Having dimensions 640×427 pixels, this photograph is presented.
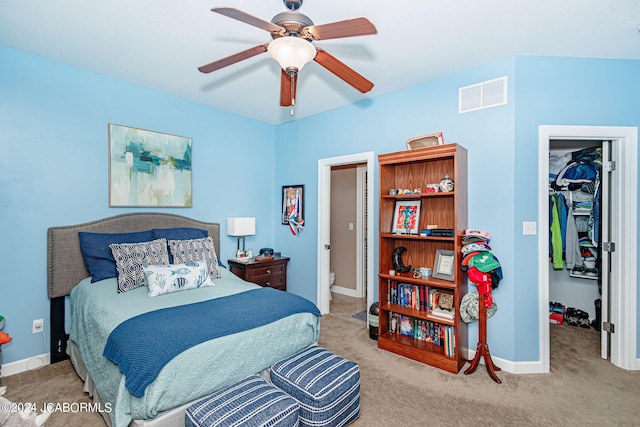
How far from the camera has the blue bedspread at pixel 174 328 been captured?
5.29ft

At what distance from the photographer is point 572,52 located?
102 inches

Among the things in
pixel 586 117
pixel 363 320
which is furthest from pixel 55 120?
pixel 586 117

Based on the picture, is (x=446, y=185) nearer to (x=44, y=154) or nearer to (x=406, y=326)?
(x=406, y=326)

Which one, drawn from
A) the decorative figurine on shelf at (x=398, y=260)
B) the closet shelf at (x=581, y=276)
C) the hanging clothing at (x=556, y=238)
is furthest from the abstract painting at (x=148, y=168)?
the closet shelf at (x=581, y=276)

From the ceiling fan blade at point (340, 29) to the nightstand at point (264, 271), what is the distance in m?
2.80

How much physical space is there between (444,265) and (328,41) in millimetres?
2235

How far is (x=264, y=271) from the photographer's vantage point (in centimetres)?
398

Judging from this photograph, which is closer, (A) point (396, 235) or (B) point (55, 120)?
(B) point (55, 120)

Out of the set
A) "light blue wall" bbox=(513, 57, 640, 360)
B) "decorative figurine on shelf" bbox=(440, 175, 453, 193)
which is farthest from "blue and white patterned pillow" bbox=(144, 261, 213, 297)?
"light blue wall" bbox=(513, 57, 640, 360)

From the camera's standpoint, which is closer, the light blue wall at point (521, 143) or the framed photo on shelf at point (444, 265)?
the light blue wall at point (521, 143)

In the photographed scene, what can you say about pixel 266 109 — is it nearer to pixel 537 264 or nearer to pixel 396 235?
pixel 396 235

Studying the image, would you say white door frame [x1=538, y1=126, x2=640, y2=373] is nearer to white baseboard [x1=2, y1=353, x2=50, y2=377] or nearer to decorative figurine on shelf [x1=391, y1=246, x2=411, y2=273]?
decorative figurine on shelf [x1=391, y1=246, x2=411, y2=273]

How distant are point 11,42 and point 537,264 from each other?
479 cm

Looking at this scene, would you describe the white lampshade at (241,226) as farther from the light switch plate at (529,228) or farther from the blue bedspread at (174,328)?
the light switch plate at (529,228)
